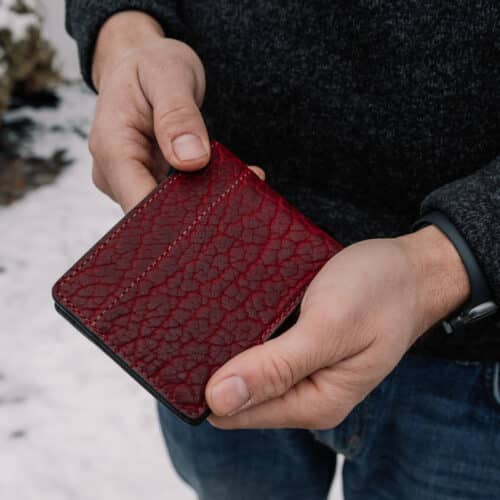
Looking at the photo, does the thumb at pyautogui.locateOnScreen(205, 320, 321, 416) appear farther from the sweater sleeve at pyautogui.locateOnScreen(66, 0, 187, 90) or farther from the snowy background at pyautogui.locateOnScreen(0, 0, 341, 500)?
the snowy background at pyautogui.locateOnScreen(0, 0, 341, 500)

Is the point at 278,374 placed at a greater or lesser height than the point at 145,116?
lesser

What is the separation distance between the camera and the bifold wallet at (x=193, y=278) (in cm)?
77

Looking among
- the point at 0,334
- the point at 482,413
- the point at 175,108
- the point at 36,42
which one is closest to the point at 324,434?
the point at 482,413

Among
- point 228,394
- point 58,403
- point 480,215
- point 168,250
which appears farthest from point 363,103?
point 58,403

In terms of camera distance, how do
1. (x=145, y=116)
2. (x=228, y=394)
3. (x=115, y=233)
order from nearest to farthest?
(x=228, y=394) < (x=115, y=233) < (x=145, y=116)

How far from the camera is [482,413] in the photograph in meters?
0.96

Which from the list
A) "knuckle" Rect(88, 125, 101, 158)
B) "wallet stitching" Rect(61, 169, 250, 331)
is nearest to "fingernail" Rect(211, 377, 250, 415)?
"wallet stitching" Rect(61, 169, 250, 331)

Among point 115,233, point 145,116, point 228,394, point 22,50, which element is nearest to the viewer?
point 228,394

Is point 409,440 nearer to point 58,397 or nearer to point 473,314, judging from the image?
point 473,314

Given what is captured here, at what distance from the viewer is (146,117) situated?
94 cm

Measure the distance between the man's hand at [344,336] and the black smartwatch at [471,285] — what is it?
10 mm

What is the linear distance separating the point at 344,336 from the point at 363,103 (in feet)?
1.10

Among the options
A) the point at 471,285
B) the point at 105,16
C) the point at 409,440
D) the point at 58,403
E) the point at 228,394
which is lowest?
the point at 58,403

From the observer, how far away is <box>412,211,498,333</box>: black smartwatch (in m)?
0.79
